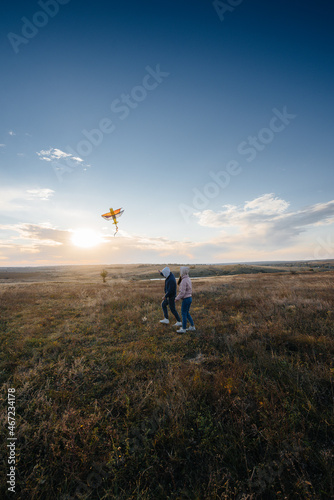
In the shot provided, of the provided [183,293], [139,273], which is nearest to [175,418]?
[183,293]

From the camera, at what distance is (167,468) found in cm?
256

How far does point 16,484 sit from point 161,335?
5.45 meters

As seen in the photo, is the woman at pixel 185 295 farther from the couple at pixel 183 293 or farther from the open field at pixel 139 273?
the open field at pixel 139 273

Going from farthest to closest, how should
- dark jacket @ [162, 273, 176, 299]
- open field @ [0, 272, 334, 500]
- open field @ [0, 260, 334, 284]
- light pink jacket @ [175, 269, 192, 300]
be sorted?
open field @ [0, 260, 334, 284] → dark jacket @ [162, 273, 176, 299] → light pink jacket @ [175, 269, 192, 300] → open field @ [0, 272, 334, 500]

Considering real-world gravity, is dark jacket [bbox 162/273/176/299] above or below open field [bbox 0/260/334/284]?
above

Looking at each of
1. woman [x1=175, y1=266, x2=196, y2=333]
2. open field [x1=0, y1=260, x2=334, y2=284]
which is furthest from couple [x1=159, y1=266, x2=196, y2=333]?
open field [x1=0, y1=260, x2=334, y2=284]

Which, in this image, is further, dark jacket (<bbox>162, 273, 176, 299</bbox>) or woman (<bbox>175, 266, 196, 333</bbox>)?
dark jacket (<bbox>162, 273, 176, 299</bbox>)

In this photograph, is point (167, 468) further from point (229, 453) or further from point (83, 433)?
point (83, 433)

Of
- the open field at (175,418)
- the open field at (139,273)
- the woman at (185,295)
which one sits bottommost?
the open field at (139,273)

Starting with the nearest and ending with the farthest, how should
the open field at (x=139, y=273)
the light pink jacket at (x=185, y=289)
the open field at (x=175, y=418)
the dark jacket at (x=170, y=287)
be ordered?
the open field at (x=175, y=418)
the light pink jacket at (x=185, y=289)
the dark jacket at (x=170, y=287)
the open field at (x=139, y=273)

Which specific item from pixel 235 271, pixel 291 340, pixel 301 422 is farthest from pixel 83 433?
pixel 235 271

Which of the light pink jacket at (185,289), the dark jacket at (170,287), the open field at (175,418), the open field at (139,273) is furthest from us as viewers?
the open field at (139,273)

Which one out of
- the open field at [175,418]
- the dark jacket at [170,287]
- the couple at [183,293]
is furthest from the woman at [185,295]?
the open field at [175,418]

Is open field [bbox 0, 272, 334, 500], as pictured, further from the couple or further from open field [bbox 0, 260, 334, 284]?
open field [bbox 0, 260, 334, 284]
